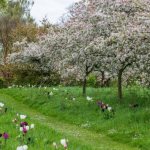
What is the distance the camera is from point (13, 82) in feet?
167

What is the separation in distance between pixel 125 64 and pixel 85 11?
3763mm

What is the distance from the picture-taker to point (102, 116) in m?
20.8

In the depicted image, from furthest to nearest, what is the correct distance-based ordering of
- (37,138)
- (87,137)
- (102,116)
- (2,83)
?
1. (2,83)
2. (102,116)
3. (87,137)
4. (37,138)

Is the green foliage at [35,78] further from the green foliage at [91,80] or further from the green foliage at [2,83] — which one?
the green foliage at [91,80]

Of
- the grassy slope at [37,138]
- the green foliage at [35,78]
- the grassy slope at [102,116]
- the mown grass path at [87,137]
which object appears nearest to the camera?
the grassy slope at [37,138]

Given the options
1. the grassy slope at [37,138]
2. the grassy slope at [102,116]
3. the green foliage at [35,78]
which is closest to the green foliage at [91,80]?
the green foliage at [35,78]

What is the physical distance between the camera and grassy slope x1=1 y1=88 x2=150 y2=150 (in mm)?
17297

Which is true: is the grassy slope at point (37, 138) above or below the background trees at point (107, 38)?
below

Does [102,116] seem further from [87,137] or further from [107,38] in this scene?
[107,38]

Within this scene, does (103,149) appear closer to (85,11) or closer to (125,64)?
(125,64)

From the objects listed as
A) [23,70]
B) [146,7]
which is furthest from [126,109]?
[23,70]

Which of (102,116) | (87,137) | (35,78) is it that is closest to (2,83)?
(35,78)

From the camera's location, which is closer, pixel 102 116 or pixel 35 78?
pixel 102 116

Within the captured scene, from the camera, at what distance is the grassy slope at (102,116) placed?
17.3 metres
